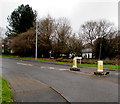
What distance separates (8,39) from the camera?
47469 millimetres

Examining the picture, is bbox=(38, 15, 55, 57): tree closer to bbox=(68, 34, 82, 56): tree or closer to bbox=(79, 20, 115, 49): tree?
bbox=(68, 34, 82, 56): tree

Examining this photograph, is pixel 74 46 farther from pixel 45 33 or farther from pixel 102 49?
pixel 45 33

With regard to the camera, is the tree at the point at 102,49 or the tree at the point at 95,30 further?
the tree at the point at 95,30

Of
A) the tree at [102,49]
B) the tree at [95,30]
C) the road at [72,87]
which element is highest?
the tree at [95,30]

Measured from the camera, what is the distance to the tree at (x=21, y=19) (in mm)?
45531

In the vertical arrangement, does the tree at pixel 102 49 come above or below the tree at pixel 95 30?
below

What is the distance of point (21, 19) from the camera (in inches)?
1816

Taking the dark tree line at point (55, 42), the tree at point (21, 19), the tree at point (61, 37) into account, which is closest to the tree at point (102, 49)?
the dark tree line at point (55, 42)

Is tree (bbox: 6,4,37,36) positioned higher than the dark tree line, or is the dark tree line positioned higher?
tree (bbox: 6,4,37,36)

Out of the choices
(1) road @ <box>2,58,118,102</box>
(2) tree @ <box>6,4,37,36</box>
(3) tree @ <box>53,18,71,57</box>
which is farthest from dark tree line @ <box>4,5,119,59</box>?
(1) road @ <box>2,58,118,102</box>

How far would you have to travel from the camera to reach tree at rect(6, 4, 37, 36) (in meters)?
45.5

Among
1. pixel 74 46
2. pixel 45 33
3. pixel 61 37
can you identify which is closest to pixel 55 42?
pixel 61 37

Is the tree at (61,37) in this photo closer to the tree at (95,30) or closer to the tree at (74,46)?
the tree at (74,46)

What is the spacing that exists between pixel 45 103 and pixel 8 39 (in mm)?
45631
